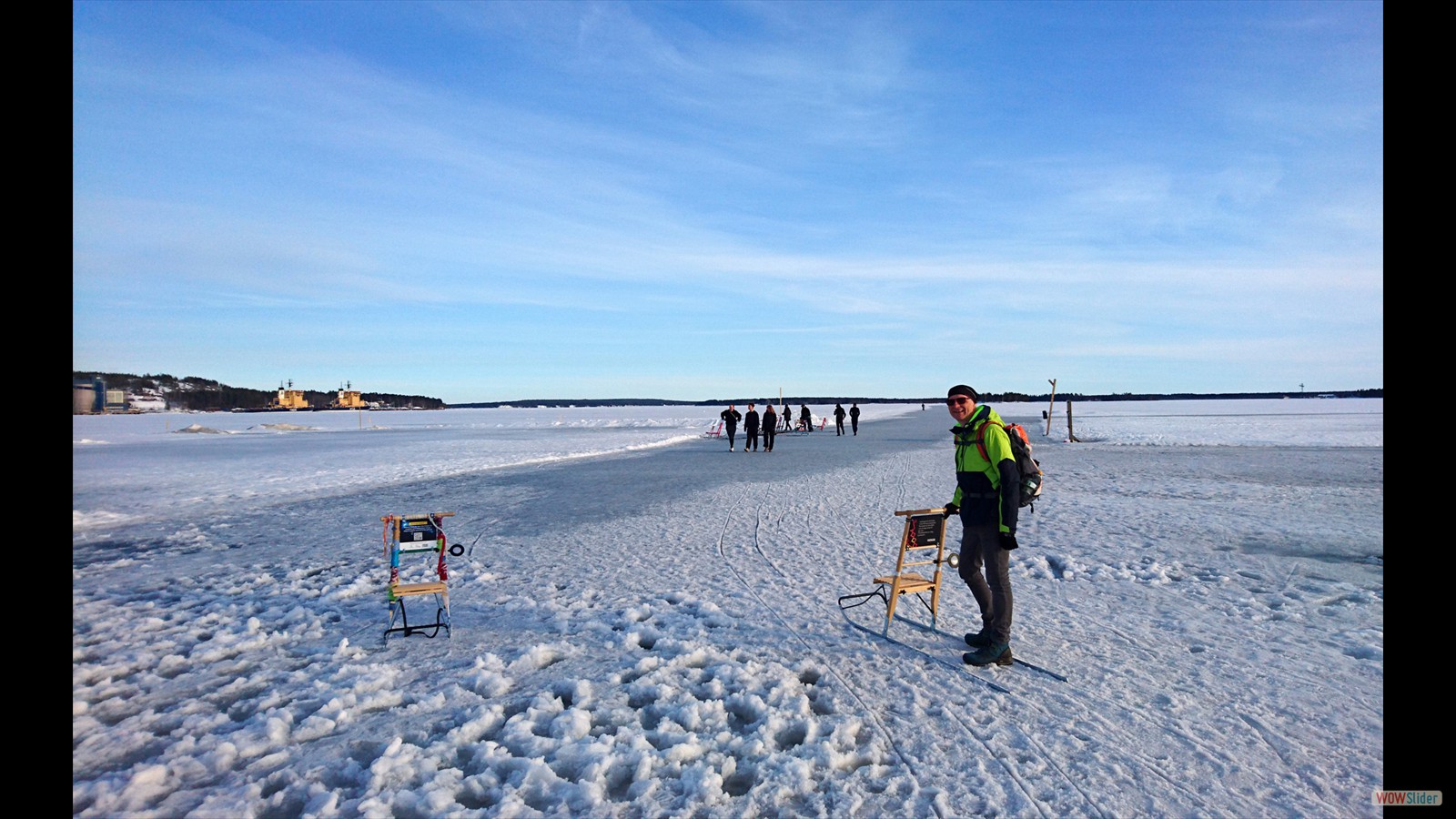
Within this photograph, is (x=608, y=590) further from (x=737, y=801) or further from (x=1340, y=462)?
(x=1340, y=462)

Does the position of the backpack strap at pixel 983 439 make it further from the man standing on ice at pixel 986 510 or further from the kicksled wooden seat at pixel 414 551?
the kicksled wooden seat at pixel 414 551

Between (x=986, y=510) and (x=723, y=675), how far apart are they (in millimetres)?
2281

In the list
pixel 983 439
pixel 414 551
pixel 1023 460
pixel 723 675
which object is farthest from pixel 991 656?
pixel 414 551

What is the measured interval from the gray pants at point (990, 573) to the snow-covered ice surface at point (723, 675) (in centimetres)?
36

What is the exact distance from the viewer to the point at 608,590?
7.66m

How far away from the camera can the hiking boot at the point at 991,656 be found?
A: 17.3ft

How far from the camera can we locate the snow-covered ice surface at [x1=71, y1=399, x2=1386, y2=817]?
369 centimetres

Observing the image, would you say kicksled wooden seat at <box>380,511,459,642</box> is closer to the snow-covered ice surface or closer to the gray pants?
the snow-covered ice surface

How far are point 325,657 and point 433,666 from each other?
99 centimetres

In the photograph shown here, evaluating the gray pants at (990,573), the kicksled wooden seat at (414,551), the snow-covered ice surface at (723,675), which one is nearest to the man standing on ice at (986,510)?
the gray pants at (990,573)

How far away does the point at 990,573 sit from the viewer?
5.31 m

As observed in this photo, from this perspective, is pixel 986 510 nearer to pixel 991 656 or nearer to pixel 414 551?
pixel 991 656
